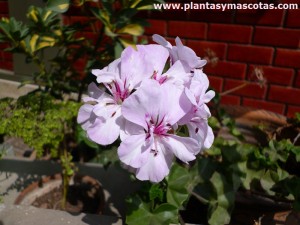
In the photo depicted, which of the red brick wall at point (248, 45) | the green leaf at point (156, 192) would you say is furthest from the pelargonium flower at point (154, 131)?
the red brick wall at point (248, 45)

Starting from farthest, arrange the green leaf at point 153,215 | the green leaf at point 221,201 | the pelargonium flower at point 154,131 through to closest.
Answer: the green leaf at point 221,201 < the green leaf at point 153,215 < the pelargonium flower at point 154,131

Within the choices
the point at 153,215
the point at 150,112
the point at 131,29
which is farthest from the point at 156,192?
the point at 131,29

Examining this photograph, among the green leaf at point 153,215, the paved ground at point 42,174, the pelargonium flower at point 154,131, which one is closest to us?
the pelargonium flower at point 154,131

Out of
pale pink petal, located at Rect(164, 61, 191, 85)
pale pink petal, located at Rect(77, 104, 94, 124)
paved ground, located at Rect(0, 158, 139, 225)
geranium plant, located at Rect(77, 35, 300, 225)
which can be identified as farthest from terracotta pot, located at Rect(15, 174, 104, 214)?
pale pink petal, located at Rect(164, 61, 191, 85)

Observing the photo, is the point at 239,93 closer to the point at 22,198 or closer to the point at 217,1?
the point at 217,1

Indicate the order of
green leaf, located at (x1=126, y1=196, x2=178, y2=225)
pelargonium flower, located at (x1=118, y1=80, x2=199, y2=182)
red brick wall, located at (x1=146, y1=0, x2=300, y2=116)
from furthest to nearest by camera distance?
red brick wall, located at (x1=146, y1=0, x2=300, y2=116) < green leaf, located at (x1=126, y1=196, x2=178, y2=225) < pelargonium flower, located at (x1=118, y1=80, x2=199, y2=182)

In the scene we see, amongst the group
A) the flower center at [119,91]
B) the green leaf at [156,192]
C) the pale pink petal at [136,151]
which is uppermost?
the flower center at [119,91]

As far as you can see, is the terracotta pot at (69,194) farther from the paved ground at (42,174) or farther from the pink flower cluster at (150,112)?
the pink flower cluster at (150,112)

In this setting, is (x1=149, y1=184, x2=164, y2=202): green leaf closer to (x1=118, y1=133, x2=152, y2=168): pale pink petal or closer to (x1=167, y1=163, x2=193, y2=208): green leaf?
(x1=167, y1=163, x2=193, y2=208): green leaf
